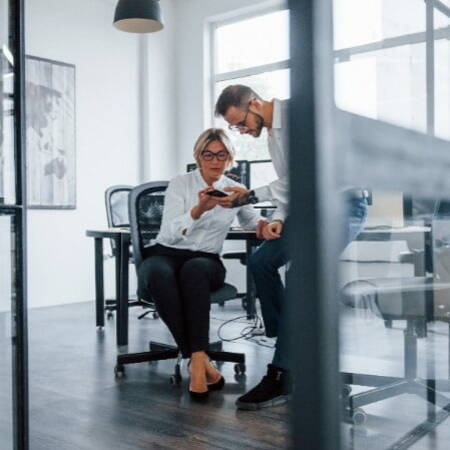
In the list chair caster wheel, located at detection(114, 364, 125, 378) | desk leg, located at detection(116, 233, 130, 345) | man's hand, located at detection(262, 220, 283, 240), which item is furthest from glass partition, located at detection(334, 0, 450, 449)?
desk leg, located at detection(116, 233, 130, 345)

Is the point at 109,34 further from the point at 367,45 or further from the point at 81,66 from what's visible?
the point at 367,45

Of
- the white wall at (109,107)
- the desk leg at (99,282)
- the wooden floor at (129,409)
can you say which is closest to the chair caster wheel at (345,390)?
the wooden floor at (129,409)

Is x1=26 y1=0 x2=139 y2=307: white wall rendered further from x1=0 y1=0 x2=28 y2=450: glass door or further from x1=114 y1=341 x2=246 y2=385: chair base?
x1=0 y1=0 x2=28 y2=450: glass door

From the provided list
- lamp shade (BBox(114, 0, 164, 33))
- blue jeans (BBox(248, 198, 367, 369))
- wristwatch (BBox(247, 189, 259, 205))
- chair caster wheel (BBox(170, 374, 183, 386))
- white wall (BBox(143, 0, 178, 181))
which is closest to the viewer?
blue jeans (BBox(248, 198, 367, 369))

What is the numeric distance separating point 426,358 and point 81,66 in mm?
5199

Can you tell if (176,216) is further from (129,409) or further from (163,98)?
(163,98)

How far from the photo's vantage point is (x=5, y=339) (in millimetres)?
1467

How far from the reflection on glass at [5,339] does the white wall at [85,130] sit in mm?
3666

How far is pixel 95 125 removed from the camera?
557cm

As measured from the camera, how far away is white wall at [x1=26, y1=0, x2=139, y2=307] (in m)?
5.16

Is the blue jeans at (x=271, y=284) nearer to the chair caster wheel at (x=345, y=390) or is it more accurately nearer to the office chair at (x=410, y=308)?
the office chair at (x=410, y=308)

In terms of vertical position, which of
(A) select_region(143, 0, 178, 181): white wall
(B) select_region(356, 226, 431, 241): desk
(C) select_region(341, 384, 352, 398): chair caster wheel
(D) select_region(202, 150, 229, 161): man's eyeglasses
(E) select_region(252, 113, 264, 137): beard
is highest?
(A) select_region(143, 0, 178, 181): white wall

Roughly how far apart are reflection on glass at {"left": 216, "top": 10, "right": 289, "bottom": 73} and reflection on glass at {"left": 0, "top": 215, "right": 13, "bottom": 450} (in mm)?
4724

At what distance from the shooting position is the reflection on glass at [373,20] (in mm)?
454
